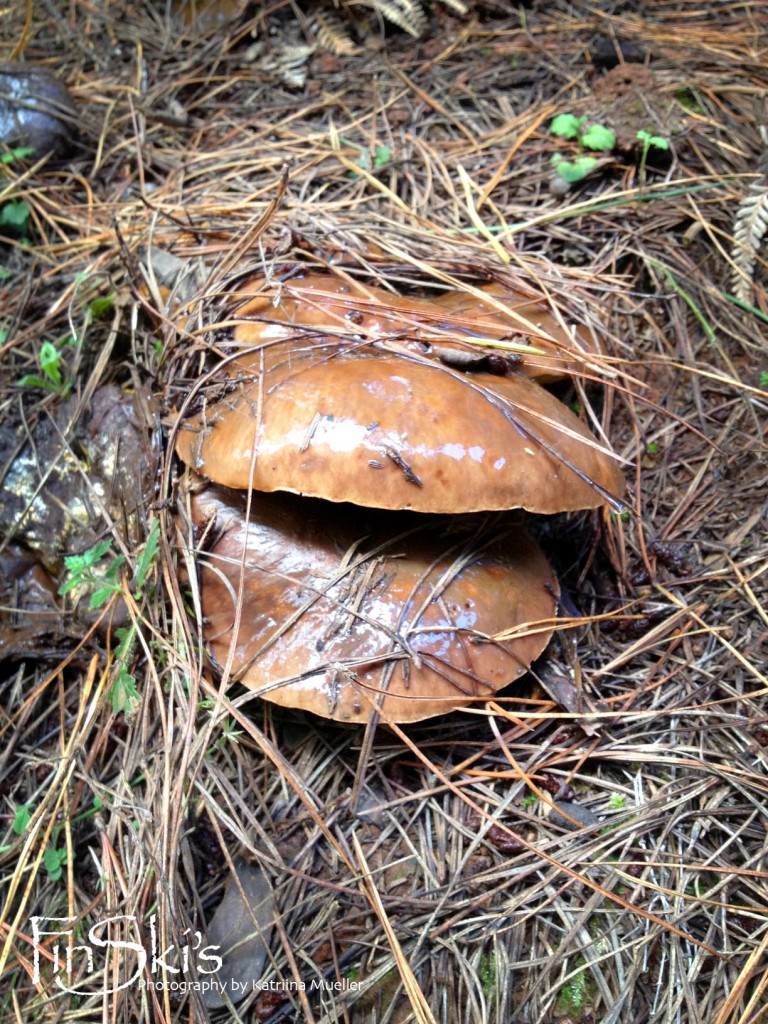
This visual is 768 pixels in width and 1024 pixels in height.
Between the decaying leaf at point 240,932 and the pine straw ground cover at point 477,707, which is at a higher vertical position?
the pine straw ground cover at point 477,707

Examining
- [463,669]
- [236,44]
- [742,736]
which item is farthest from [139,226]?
[742,736]

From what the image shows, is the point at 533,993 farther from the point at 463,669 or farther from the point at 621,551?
the point at 621,551

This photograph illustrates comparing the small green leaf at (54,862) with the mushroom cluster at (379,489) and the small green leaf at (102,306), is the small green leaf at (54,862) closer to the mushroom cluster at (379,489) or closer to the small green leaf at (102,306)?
the mushroom cluster at (379,489)

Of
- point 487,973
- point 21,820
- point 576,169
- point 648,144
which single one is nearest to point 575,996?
point 487,973

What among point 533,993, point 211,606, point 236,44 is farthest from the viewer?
point 236,44

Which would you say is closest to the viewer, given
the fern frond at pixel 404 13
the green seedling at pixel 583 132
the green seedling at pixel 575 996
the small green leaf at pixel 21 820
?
the green seedling at pixel 575 996

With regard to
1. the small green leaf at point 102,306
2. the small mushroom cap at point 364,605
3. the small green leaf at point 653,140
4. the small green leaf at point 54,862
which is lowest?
the small green leaf at point 54,862

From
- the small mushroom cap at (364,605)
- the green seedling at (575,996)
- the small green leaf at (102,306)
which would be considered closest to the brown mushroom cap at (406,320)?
the small mushroom cap at (364,605)

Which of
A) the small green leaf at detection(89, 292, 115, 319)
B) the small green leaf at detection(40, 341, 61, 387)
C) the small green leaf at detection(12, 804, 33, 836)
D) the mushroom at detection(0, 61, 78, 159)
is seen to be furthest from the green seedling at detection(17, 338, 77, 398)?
the small green leaf at detection(12, 804, 33, 836)
